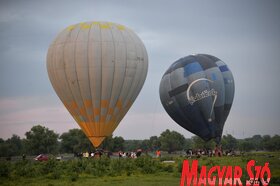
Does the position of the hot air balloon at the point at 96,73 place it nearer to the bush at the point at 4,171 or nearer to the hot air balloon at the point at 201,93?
the hot air balloon at the point at 201,93

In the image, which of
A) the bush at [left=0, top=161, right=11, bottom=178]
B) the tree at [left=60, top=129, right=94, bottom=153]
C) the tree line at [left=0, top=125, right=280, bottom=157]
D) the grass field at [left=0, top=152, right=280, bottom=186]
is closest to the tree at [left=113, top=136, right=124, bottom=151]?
the tree line at [left=0, top=125, right=280, bottom=157]

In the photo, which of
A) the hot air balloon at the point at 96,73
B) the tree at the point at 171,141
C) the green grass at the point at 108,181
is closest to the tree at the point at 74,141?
the tree at the point at 171,141

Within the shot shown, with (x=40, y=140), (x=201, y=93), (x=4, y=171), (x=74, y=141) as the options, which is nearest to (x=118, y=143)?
(x=74, y=141)

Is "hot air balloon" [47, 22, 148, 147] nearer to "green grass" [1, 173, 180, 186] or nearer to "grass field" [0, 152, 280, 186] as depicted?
"grass field" [0, 152, 280, 186]

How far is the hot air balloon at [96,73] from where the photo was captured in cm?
4866

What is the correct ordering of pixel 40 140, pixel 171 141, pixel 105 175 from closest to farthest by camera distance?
pixel 105 175
pixel 40 140
pixel 171 141

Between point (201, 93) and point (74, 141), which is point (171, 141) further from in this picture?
point (201, 93)

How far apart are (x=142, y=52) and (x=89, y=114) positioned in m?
9.71

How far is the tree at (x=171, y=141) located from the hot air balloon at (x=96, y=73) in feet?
317

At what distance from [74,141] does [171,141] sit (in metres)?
38.0

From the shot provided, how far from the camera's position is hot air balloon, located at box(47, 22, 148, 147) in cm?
4866

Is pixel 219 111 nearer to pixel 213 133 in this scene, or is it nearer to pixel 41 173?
pixel 213 133

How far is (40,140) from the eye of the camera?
114 metres

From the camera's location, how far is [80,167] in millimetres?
37781
